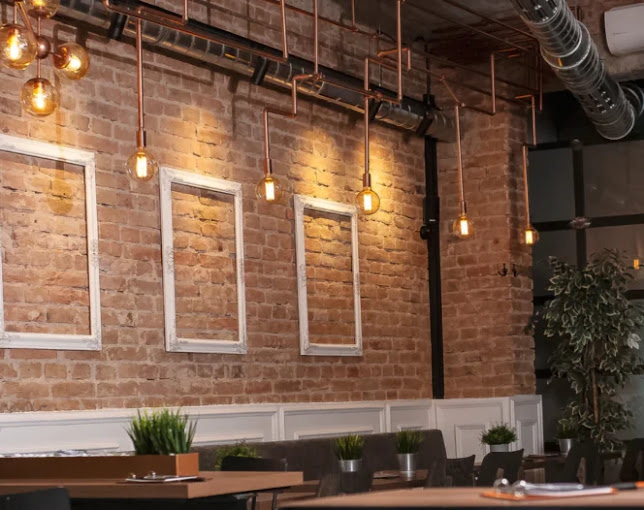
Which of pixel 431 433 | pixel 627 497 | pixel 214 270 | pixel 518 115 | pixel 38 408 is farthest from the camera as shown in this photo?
pixel 518 115

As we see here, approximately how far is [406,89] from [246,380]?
3.56 m

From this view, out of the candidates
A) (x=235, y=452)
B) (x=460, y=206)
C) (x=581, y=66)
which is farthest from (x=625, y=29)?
(x=235, y=452)

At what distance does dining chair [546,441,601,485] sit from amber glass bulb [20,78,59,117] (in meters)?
4.80

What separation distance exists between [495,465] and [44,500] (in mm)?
3940

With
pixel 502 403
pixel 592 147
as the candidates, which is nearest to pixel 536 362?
pixel 502 403

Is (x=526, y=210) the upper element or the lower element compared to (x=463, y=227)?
upper

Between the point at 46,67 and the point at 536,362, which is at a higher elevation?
the point at 46,67

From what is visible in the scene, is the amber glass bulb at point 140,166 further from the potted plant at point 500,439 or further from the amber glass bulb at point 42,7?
the potted plant at point 500,439

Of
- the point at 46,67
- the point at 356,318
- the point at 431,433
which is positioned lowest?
the point at 431,433

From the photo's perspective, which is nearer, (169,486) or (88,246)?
(169,486)

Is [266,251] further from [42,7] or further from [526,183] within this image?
[42,7]

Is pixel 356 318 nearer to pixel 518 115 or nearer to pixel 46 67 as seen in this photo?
pixel 518 115

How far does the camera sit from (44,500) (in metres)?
4.05

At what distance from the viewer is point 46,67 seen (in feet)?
23.6
